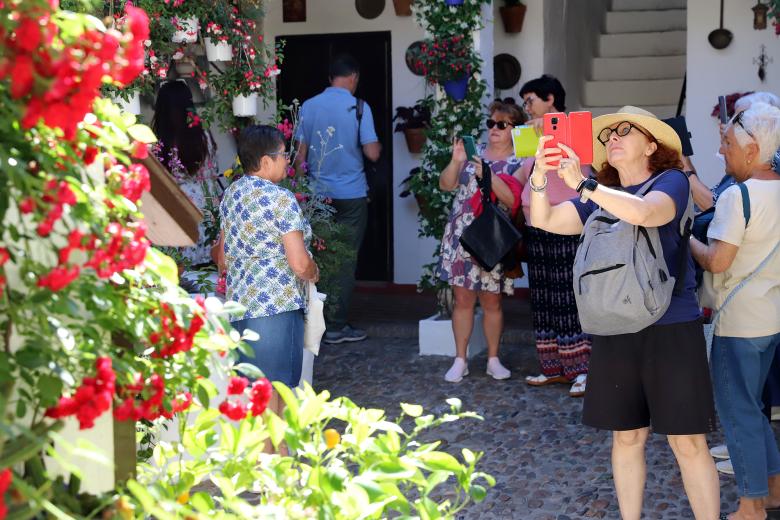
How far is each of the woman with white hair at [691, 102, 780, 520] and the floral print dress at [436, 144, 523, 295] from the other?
2541mm

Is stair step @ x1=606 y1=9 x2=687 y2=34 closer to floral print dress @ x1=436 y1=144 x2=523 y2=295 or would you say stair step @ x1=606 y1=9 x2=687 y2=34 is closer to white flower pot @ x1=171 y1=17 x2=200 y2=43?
floral print dress @ x1=436 y1=144 x2=523 y2=295

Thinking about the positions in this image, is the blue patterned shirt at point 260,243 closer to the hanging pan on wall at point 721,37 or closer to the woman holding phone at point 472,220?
the woman holding phone at point 472,220

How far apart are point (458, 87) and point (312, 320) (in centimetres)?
325

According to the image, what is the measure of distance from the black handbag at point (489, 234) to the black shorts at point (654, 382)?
2.47 meters

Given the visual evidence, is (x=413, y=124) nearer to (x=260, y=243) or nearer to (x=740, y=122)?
(x=260, y=243)

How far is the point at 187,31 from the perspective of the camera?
7.61 metres

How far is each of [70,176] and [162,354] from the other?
1.49 feet

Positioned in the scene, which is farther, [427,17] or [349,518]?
[427,17]

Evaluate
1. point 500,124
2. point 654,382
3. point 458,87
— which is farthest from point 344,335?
point 654,382

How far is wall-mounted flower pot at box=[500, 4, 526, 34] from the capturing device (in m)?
9.44

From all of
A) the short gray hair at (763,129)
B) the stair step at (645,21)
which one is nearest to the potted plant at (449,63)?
the short gray hair at (763,129)

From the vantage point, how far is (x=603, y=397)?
4.41m

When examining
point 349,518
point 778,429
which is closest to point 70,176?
point 349,518

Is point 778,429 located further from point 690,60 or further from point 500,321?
point 690,60
